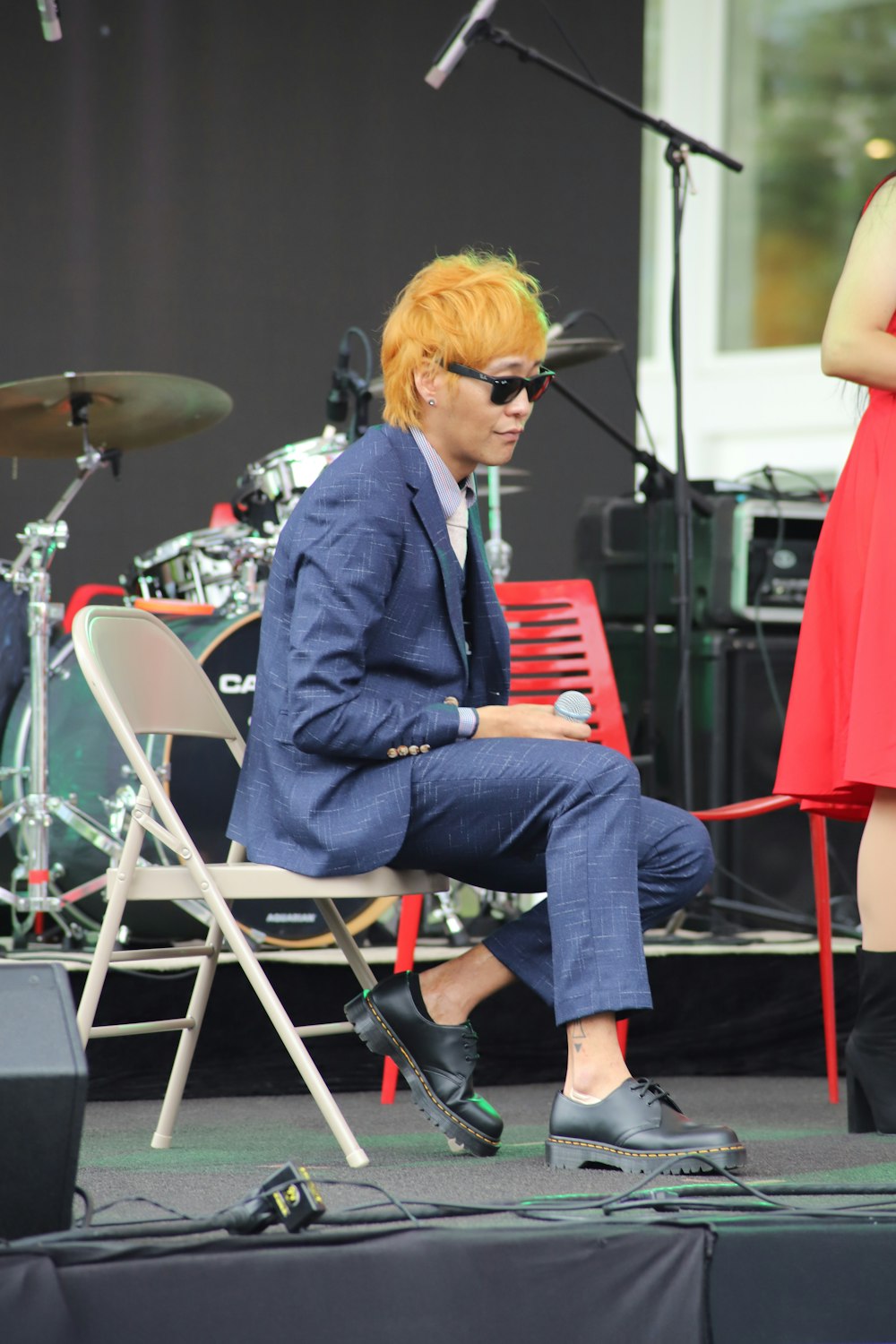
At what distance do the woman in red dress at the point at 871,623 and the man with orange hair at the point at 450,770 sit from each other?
9.9 inches

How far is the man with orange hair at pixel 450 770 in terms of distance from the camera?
1.92 m

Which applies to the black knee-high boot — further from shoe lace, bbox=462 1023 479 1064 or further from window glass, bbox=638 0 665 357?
window glass, bbox=638 0 665 357

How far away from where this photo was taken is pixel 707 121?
22.6ft

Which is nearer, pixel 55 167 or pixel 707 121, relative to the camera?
pixel 55 167

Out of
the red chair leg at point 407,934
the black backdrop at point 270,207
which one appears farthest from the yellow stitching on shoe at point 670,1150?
the black backdrop at point 270,207

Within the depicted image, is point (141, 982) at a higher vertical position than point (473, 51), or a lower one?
lower

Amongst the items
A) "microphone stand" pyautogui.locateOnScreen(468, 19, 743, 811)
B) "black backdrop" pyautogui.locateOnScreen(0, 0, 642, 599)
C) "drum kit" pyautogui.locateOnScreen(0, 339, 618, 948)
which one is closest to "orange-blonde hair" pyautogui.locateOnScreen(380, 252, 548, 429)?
"drum kit" pyautogui.locateOnScreen(0, 339, 618, 948)

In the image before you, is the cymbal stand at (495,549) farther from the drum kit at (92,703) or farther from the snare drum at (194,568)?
the snare drum at (194,568)

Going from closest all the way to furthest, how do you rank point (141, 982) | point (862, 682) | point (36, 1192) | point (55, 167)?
point (36, 1192), point (862, 682), point (141, 982), point (55, 167)

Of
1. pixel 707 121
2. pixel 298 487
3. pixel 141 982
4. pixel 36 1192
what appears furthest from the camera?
pixel 707 121

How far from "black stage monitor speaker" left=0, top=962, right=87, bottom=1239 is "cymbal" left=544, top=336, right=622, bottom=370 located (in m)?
2.44

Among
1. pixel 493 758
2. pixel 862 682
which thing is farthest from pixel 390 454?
pixel 862 682

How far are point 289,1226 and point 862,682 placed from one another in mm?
1135

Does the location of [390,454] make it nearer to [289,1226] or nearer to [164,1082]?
[289,1226]
